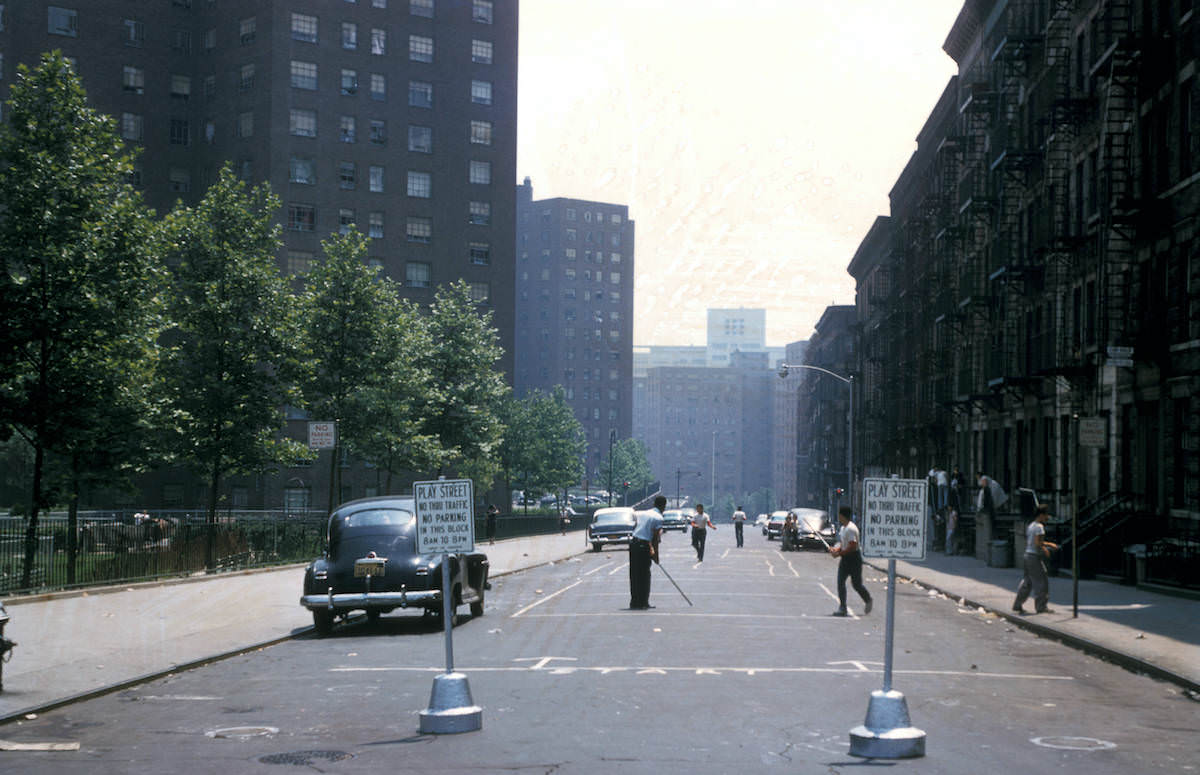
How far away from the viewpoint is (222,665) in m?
16.6

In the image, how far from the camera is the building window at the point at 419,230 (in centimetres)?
9106

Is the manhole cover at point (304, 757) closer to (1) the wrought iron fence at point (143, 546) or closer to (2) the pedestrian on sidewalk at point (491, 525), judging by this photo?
(1) the wrought iron fence at point (143, 546)

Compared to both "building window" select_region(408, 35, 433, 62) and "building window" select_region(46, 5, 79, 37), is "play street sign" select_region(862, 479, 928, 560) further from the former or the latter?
"building window" select_region(408, 35, 433, 62)

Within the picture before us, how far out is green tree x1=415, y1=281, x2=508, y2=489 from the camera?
63094 millimetres

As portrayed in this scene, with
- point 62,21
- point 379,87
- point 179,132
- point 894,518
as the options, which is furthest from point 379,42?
point 894,518

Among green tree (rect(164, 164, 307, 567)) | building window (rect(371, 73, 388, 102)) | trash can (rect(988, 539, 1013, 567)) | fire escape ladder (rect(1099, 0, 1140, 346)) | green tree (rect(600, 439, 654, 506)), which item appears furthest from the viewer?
green tree (rect(600, 439, 654, 506))

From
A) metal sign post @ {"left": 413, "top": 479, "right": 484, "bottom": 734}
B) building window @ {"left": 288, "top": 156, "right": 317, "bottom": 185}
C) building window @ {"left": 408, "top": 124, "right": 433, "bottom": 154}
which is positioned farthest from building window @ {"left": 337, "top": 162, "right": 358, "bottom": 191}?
metal sign post @ {"left": 413, "top": 479, "right": 484, "bottom": 734}

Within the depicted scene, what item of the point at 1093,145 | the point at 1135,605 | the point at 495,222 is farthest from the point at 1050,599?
the point at 495,222

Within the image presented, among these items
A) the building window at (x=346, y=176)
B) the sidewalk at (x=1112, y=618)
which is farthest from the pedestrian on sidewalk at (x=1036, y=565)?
the building window at (x=346, y=176)

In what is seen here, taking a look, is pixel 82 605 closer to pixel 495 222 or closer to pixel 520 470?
pixel 495 222

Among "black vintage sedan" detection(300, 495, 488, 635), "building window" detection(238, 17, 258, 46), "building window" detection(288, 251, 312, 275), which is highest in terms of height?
"building window" detection(238, 17, 258, 46)

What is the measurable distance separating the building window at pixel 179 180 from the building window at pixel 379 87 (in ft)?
43.5

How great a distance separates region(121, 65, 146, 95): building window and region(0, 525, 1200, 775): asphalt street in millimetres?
72354

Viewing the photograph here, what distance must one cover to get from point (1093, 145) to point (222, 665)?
30119 millimetres
